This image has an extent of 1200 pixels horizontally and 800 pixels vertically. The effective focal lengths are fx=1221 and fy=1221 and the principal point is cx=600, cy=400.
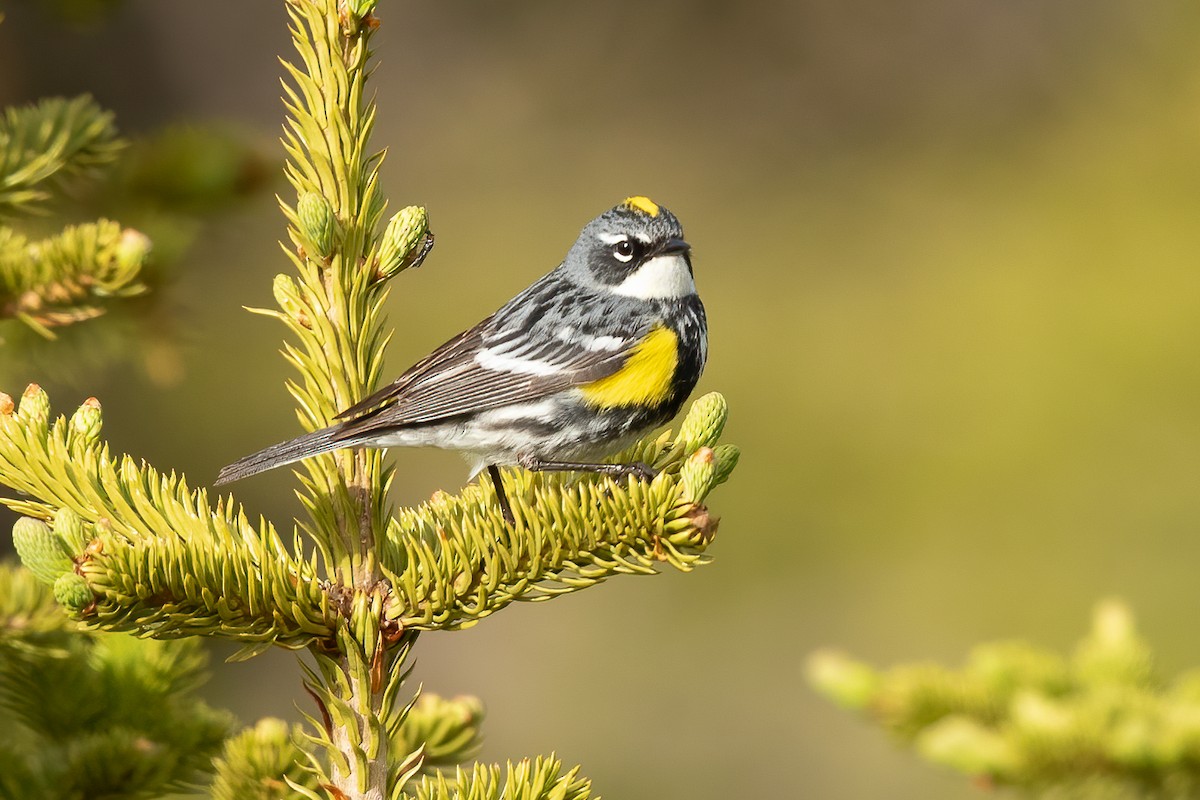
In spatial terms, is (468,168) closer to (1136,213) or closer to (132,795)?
(1136,213)

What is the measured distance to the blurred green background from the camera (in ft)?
23.6

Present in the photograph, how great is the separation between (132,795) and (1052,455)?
6.16 m

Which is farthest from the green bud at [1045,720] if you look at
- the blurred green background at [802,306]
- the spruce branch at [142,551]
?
the blurred green background at [802,306]

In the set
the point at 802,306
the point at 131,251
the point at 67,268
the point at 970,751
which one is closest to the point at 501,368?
the point at 131,251

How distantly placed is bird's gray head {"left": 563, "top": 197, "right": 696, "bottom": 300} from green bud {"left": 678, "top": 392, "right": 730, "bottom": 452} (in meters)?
1.34

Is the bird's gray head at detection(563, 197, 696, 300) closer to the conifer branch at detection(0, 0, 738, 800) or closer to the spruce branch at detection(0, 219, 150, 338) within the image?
the spruce branch at detection(0, 219, 150, 338)

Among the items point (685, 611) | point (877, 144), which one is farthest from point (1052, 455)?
point (877, 144)

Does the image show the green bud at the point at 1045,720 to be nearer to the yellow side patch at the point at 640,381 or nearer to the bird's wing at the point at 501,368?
the yellow side patch at the point at 640,381

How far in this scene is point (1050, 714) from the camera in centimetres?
220

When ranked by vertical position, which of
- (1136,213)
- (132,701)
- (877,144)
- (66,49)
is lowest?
(132,701)

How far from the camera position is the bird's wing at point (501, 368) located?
2803 mm

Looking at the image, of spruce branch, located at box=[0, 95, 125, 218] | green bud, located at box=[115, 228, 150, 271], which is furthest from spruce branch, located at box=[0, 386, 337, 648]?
spruce branch, located at box=[0, 95, 125, 218]

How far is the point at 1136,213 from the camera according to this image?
25.8ft

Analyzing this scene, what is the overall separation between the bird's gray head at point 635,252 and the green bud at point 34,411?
1.83 meters
